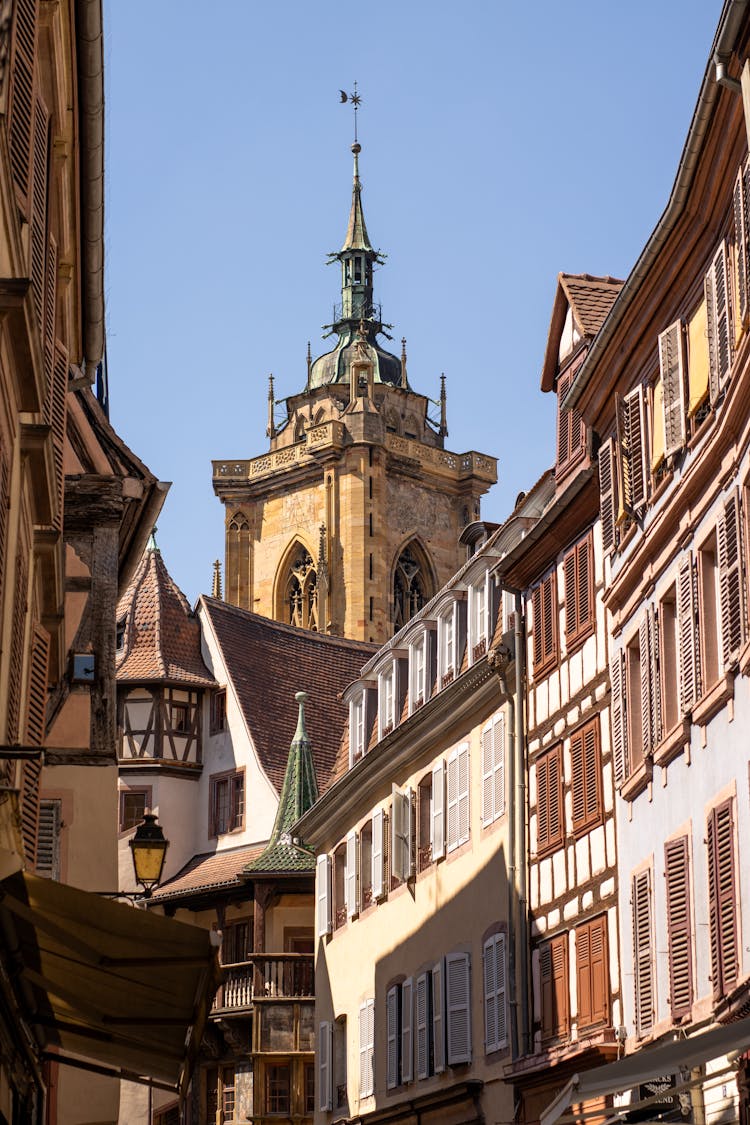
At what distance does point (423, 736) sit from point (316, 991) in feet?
25.1

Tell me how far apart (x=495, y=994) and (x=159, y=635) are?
26234 mm

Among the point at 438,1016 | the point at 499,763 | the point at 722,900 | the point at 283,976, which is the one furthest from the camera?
the point at 283,976

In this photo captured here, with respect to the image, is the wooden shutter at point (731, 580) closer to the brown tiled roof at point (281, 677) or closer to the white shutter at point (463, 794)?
the white shutter at point (463, 794)

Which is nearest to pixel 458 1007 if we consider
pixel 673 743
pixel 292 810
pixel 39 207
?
pixel 673 743

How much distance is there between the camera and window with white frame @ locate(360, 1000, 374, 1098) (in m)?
33.0

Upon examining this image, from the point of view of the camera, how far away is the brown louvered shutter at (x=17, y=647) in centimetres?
1296

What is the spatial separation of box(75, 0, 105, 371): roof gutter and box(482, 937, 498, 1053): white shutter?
11247mm

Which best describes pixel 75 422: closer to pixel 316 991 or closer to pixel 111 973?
pixel 111 973

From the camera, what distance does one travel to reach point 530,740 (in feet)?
88.2

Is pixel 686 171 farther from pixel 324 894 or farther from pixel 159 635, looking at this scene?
pixel 159 635

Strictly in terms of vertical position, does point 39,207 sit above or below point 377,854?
below

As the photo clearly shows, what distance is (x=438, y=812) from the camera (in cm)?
3073

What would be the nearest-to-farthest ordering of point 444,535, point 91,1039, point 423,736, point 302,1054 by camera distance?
point 91,1039 < point 423,736 < point 302,1054 < point 444,535

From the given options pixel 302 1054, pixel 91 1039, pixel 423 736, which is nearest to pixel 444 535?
pixel 302 1054
